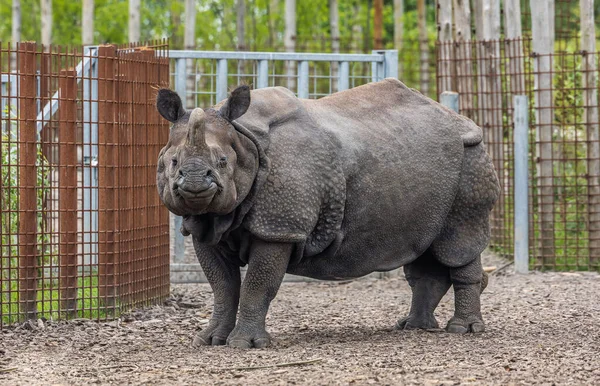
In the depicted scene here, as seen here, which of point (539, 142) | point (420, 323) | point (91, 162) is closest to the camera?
point (420, 323)

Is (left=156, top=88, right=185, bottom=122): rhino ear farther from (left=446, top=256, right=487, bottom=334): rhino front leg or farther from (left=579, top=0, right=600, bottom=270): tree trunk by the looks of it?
(left=579, top=0, right=600, bottom=270): tree trunk

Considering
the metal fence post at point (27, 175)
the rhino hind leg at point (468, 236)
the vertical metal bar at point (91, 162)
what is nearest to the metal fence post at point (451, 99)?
the vertical metal bar at point (91, 162)

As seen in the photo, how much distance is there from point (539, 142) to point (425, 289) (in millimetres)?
4579

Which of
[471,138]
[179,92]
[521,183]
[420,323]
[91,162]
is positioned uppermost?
[179,92]

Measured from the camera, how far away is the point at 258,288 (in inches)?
Answer: 307

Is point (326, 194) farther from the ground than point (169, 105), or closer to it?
closer to it

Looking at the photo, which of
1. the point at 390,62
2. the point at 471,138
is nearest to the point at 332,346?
the point at 471,138

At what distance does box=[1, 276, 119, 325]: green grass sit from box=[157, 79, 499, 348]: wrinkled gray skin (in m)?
1.67

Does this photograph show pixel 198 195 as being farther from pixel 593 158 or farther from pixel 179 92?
pixel 593 158

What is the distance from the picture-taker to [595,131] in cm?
1338

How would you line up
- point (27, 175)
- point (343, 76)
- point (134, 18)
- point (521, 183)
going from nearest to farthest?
1. point (27, 175)
2. point (343, 76)
3. point (521, 183)
4. point (134, 18)

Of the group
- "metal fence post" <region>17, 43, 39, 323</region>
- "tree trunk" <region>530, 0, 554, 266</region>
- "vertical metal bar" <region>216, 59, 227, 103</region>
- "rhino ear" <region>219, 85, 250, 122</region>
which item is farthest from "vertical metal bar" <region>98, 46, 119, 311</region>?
"tree trunk" <region>530, 0, 554, 266</region>

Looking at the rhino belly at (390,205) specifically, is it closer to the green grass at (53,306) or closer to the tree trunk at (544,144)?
the green grass at (53,306)

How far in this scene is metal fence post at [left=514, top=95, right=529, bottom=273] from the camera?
41.9 ft
